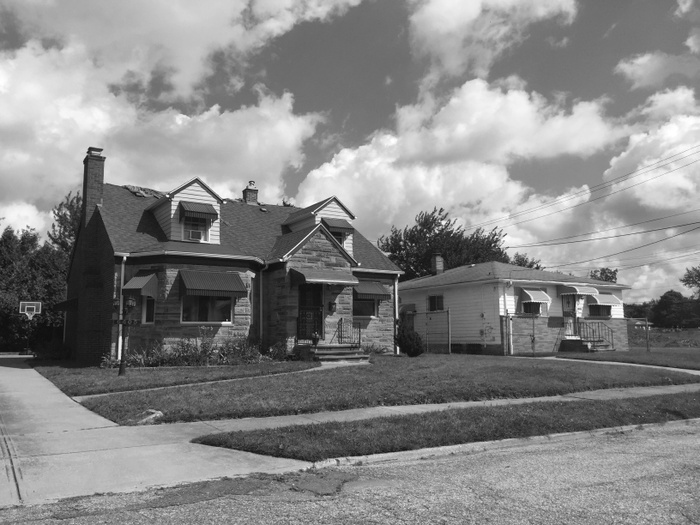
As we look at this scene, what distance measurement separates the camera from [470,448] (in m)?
8.44

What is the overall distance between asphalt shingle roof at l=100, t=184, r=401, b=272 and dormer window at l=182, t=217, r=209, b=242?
1.18ft

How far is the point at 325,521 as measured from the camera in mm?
4996

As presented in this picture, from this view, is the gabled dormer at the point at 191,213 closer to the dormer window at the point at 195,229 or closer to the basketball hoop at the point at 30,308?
the dormer window at the point at 195,229

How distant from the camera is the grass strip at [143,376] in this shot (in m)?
13.7

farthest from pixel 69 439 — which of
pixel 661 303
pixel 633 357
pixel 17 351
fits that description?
pixel 661 303

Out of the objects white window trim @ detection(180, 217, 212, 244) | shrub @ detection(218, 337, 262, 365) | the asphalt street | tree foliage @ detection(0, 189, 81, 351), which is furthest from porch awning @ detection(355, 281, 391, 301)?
tree foliage @ detection(0, 189, 81, 351)

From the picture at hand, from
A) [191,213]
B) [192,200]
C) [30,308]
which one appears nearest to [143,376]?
[191,213]

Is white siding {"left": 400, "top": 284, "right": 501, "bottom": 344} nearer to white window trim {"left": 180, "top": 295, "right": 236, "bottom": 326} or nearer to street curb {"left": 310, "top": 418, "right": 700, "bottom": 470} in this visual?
white window trim {"left": 180, "top": 295, "right": 236, "bottom": 326}

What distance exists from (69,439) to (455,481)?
18.1 ft

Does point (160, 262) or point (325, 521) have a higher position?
point (160, 262)

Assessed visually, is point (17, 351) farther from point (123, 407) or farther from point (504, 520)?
point (504, 520)

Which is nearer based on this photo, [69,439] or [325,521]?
[325,521]

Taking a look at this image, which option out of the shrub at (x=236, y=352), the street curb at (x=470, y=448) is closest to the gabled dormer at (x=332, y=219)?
the shrub at (x=236, y=352)

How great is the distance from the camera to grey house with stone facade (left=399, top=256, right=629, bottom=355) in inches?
1060
